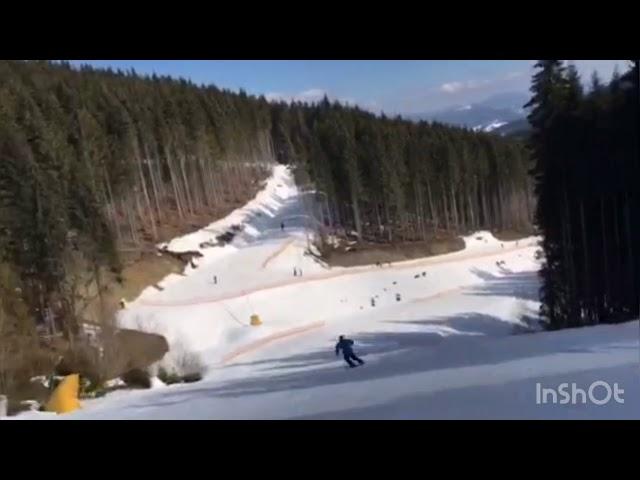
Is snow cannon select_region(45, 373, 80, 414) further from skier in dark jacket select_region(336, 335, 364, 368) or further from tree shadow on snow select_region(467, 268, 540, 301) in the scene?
tree shadow on snow select_region(467, 268, 540, 301)

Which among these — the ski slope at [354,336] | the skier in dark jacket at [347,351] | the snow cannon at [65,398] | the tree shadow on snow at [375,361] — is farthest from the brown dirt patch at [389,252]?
the snow cannon at [65,398]

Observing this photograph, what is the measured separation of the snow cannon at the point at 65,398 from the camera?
4097mm

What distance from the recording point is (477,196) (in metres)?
9.95

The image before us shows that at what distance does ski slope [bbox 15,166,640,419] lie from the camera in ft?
10.3

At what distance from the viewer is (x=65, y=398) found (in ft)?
14.2

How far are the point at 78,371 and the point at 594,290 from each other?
6.60 metres
